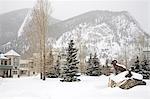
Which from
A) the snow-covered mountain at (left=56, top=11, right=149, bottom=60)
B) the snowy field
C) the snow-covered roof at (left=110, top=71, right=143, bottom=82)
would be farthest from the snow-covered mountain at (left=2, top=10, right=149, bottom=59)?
the snowy field

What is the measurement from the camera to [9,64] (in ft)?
13.4

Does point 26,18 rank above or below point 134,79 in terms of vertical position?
above

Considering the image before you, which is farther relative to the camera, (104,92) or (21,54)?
(21,54)

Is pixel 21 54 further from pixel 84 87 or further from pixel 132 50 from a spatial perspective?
pixel 132 50

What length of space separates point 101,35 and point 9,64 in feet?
4.22

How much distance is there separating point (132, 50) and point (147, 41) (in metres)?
0.23

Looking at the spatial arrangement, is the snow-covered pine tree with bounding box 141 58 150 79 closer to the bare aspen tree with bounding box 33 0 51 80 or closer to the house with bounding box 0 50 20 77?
the bare aspen tree with bounding box 33 0 51 80

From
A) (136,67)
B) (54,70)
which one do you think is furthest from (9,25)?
(136,67)

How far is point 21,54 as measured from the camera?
411cm

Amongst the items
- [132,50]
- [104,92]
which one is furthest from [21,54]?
[132,50]

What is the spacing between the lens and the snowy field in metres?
3.73

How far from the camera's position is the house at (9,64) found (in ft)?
13.3

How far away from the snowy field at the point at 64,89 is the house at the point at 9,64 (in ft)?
0.31

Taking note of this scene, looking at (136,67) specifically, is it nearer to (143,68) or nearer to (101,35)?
(143,68)
